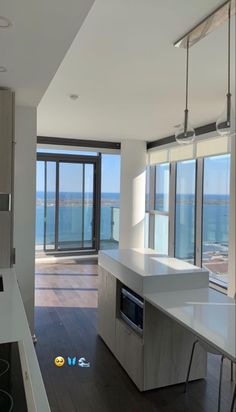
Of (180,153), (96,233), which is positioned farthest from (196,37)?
(96,233)

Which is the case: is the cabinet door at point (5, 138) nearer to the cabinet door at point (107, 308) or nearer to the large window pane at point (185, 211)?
the cabinet door at point (107, 308)

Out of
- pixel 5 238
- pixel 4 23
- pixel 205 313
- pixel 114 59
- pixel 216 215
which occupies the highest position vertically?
pixel 114 59

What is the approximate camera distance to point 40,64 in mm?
2414

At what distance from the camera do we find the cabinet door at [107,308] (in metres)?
3.23

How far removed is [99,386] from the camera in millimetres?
2768

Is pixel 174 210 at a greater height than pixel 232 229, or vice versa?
pixel 174 210

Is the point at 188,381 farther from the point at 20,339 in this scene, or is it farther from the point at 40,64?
the point at 40,64

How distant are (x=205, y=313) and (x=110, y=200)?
253 inches

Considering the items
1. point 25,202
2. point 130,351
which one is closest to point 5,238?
point 25,202

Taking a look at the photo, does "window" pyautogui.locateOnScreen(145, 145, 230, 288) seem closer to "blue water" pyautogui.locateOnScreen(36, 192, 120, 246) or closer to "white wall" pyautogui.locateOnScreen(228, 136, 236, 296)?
"white wall" pyautogui.locateOnScreen(228, 136, 236, 296)

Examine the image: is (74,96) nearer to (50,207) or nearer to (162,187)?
(162,187)

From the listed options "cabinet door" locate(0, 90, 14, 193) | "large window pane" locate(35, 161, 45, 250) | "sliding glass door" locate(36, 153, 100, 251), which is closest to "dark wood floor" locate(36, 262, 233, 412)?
"cabinet door" locate(0, 90, 14, 193)

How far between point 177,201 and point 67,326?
370cm

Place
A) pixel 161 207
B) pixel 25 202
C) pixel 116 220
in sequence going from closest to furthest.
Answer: pixel 25 202
pixel 161 207
pixel 116 220
